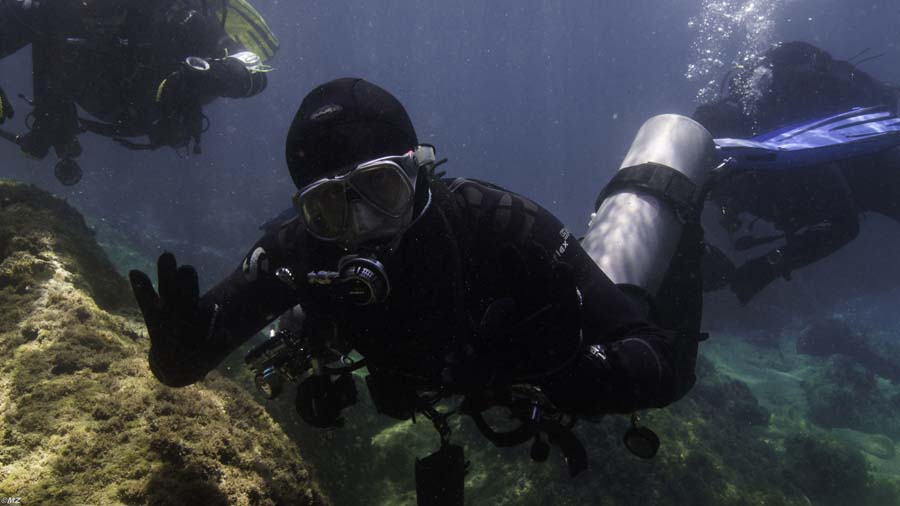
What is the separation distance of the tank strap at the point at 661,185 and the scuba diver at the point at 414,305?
195 cm

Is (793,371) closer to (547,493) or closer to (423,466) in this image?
(547,493)

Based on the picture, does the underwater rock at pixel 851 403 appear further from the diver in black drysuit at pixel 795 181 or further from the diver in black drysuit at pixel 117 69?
the diver in black drysuit at pixel 117 69

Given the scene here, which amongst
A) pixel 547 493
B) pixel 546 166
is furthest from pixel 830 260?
pixel 546 166

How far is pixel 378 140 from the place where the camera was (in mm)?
2320

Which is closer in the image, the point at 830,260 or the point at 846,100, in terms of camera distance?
the point at 846,100

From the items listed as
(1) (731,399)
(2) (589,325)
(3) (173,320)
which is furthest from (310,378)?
(1) (731,399)

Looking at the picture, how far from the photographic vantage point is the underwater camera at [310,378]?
98.2 inches

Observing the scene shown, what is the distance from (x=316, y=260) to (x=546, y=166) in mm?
63709

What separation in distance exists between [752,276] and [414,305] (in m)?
5.15

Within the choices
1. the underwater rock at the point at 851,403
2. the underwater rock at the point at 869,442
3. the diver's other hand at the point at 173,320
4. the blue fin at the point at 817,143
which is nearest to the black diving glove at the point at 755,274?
the blue fin at the point at 817,143

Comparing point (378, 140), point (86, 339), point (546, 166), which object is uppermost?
point (378, 140)

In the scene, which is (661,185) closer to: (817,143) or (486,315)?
(486,315)

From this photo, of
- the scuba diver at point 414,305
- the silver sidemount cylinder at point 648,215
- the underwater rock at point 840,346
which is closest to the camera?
the scuba diver at point 414,305

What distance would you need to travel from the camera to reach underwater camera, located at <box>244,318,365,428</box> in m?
2.49
